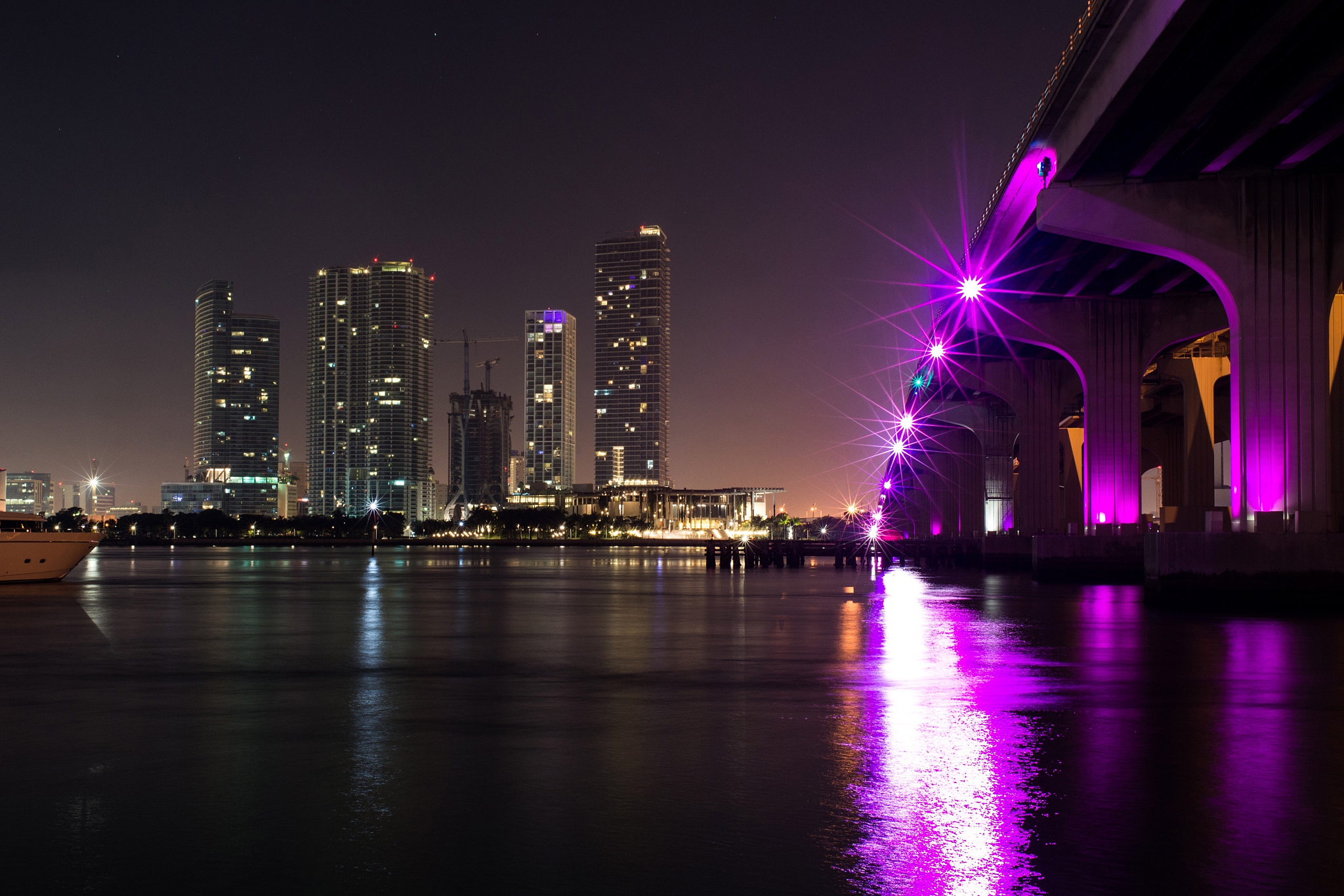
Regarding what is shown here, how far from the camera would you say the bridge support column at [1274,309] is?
33.5 m

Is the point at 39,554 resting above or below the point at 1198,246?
below

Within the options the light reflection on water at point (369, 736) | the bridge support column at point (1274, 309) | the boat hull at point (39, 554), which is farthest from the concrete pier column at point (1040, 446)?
the light reflection on water at point (369, 736)

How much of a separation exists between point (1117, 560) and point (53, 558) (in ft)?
172

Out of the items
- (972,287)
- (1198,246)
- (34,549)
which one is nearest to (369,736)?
(1198,246)

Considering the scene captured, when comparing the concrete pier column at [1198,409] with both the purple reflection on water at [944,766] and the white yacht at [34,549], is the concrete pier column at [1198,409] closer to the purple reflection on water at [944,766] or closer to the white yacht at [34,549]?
the purple reflection on water at [944,766]

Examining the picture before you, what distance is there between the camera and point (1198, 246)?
119 feet

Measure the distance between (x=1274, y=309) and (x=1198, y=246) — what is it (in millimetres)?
3332

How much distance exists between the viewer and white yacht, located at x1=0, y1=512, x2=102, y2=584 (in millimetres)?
52938

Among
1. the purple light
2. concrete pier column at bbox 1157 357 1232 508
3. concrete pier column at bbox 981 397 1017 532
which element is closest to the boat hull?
the purple light

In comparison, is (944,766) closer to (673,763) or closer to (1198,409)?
(673,763)

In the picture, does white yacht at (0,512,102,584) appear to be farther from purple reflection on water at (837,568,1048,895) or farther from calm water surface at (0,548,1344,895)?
purple reflection on water at (837,568,1048,895)

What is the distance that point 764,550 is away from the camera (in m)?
93.8

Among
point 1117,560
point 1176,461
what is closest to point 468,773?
point 1117,560

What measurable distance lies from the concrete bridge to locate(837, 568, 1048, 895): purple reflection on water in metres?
15.2
